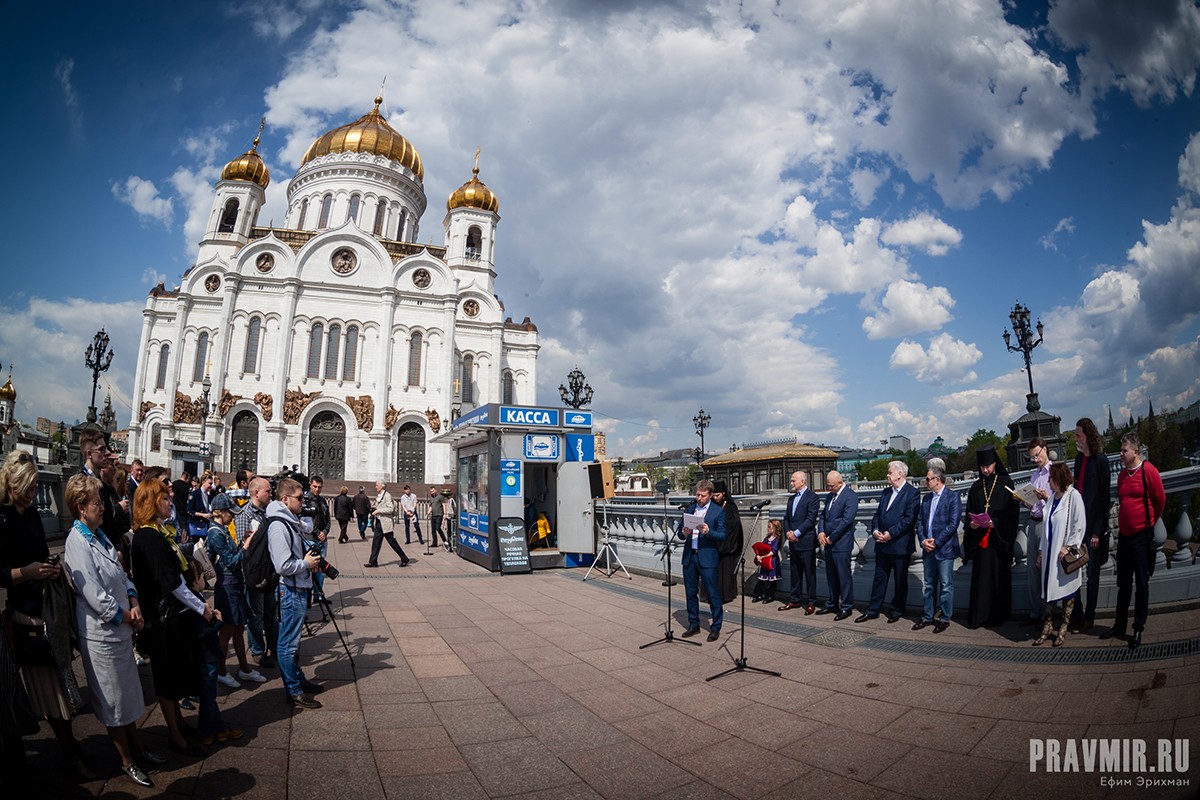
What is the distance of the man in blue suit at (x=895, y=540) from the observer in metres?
6.66

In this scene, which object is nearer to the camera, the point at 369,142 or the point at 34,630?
the point at 34,630

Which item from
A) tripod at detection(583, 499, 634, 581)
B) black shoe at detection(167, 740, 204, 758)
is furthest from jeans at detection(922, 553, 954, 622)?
black shoe at detection(167, 740, 204, 758)

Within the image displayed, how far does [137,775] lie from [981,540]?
7.66 m

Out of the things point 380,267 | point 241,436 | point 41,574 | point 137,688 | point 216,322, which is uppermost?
point 380,267

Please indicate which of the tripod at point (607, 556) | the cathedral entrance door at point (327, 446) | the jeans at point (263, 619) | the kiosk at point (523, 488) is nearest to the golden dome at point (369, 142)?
the cathedral entrance door at point (327, 446)

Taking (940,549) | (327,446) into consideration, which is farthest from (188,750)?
(327,446)

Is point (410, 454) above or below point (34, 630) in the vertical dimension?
above

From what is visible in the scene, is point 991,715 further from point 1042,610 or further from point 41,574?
point 41,574

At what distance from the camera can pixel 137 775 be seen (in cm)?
324

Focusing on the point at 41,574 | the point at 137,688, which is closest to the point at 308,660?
the point at 137,688

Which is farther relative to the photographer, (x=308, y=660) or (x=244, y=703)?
(x=308, y=660)

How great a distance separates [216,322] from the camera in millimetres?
38594

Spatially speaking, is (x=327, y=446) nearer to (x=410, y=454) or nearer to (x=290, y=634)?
(x=410, y=454)

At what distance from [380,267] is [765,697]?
43.7 meters
